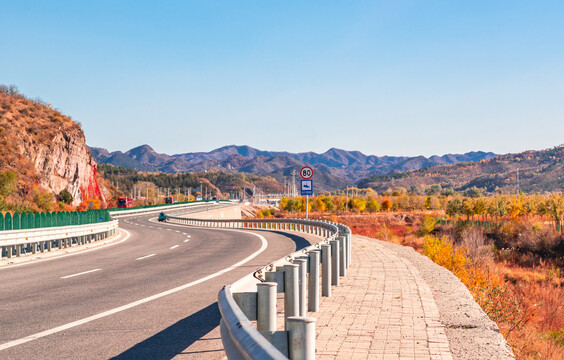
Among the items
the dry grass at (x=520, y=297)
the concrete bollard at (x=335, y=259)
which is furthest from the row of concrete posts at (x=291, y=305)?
the dry grass at (x=520, y=297)

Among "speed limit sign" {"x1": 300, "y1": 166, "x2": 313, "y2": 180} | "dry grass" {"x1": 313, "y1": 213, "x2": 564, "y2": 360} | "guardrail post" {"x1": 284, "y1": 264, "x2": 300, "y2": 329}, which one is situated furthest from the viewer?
"speed limit sign" {"x1": 300, "y1": 166, "x2": 313, "y2": 180}

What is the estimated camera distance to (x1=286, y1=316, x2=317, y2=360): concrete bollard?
2.69 metres

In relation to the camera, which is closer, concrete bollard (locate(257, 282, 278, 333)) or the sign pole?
concrete bollard (locate(257, 282, 278, 333))

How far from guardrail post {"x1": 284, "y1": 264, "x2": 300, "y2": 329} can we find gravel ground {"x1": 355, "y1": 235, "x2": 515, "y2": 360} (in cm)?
167

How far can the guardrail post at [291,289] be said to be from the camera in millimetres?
5465

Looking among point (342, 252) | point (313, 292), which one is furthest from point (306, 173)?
point (313, 292)

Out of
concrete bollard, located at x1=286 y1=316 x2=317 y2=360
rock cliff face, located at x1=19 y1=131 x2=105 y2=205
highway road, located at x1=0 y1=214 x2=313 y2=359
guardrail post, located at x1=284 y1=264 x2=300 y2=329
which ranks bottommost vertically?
highway road, located at x1=0 y1=214 x2=313 y2=359

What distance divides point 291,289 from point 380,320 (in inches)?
70.6

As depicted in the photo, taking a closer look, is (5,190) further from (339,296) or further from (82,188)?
(339,296)

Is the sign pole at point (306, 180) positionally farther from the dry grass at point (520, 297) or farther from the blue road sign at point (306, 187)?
the dry grass at point (520, 297)

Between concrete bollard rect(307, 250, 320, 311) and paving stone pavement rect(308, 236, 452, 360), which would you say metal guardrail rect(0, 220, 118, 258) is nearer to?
paving stone pavement rect(308, 236, 452, 360)

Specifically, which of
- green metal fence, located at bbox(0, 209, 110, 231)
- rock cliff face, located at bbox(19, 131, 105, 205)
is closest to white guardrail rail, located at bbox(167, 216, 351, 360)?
green metal fence, located at bbox(0, 209, 110, 231)

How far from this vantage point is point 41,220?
18500 mm

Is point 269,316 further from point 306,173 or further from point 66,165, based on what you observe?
point 66,165
